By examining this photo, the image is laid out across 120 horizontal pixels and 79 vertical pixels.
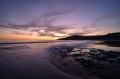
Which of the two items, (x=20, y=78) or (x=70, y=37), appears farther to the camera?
(x=70, y=37)

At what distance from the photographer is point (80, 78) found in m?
3.20

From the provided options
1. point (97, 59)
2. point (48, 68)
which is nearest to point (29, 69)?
point (48, 68)

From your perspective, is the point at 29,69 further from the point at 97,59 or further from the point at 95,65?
the point at 97,59

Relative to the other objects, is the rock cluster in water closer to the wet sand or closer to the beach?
the beach

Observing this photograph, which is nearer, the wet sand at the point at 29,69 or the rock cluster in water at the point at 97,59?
the wet sand at the point at 29,69

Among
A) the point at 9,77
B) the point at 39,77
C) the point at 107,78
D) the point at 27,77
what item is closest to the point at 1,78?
the point at 9,77

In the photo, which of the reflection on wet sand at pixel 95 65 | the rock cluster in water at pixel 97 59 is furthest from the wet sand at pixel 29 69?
the rock cluster in water at pixel 97 59

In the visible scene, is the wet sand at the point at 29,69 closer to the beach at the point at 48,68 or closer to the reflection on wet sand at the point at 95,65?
the beach at the point at 48,68

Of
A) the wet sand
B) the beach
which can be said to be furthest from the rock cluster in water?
the wet sand

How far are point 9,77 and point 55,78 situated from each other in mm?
2579

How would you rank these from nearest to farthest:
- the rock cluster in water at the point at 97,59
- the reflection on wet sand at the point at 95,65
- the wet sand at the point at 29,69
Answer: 1. the wet sand at the point at 29,69
2. the reflection on wet sand at the point at 95,65
3. the rock cluster in water at the point at 97,59

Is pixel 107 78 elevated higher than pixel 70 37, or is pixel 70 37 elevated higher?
pixel 70 37

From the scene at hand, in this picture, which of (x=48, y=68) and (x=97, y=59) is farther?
(x=97, y=59)

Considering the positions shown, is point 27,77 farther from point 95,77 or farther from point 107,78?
point 107,78
